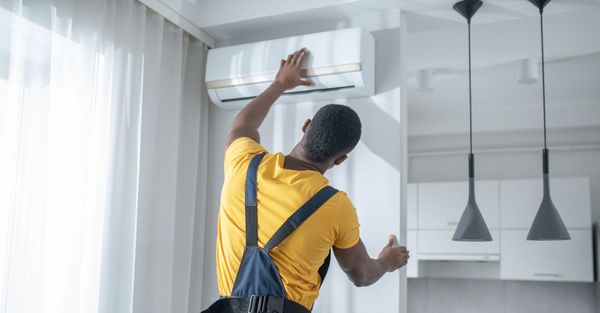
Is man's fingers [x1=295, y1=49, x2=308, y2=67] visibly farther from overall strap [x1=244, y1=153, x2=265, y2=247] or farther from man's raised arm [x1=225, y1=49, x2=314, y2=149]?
overall strap [x1=244, y1=153, x2=265, y2=247]


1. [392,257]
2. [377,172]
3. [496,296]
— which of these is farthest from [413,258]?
[392,257]

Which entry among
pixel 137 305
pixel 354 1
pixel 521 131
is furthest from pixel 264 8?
pixel 521 131

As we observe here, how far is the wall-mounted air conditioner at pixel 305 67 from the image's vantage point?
7.75ft

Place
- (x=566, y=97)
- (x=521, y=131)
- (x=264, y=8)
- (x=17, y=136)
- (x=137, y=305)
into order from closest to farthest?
1. (x=17, y=136)
2. (x=137, y=305)
3. (x=264, y=8)
4. (x=566, y=97)
5. (x=521, y=131)

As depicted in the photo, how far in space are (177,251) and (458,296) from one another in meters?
3.40

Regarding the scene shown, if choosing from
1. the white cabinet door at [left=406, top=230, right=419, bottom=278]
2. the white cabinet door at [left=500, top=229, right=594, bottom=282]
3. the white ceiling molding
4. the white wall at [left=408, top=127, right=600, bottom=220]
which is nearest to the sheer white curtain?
the white ceiling molding

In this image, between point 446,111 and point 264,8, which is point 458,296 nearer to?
point 446,111

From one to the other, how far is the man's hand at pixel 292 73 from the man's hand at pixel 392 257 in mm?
716

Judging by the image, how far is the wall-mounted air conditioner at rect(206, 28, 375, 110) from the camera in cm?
236

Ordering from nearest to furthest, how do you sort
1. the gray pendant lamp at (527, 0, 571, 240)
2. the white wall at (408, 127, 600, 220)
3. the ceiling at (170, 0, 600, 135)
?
the ceiling at (170, 0, 600, 135) → the gray pendant lamp at (527, 0, 571, 240) → the white wall at (408, 127, 600, 220)

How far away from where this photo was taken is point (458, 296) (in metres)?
5.27

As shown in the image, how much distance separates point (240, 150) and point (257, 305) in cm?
48

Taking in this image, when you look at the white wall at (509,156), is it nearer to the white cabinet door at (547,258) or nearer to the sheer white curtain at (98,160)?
the white cabinet door at (547,258)

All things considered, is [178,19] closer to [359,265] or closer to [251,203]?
[251,203]
